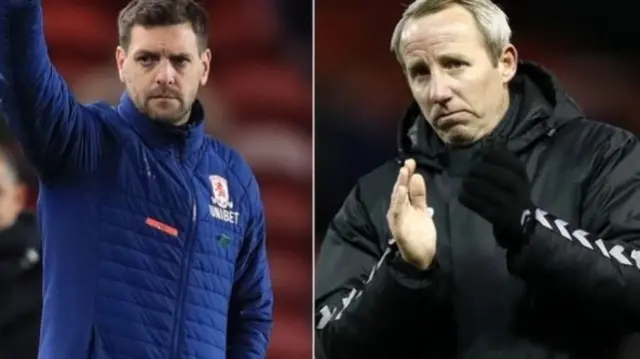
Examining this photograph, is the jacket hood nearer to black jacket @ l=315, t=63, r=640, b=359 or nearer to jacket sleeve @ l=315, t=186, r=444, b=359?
black jacket @ l=315, t=63, r=640, b=359

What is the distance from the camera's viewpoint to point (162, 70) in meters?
1.49

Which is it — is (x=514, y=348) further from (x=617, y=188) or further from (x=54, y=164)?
(x=54, y=164)

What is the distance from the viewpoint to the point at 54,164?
144cm

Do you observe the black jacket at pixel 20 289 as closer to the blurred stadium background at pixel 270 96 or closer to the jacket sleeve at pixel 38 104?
the jacket sleeve at pixel 38 104

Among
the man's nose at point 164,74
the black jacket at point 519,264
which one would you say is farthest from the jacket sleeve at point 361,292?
the man's nose at point 164,74

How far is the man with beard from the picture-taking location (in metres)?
1.25

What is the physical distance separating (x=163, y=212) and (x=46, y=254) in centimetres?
18

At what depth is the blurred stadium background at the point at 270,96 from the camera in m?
1.53

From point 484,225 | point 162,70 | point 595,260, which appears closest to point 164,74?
point 162,70

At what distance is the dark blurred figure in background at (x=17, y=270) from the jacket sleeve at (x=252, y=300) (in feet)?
0.96

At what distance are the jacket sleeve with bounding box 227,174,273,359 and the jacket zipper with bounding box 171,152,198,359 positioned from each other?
0.09m

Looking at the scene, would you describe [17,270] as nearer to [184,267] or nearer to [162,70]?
[184,267]

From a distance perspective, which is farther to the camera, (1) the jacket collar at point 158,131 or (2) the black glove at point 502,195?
(1) the jacket collar at point 158,131

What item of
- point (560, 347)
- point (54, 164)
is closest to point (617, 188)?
point (560, 347)
